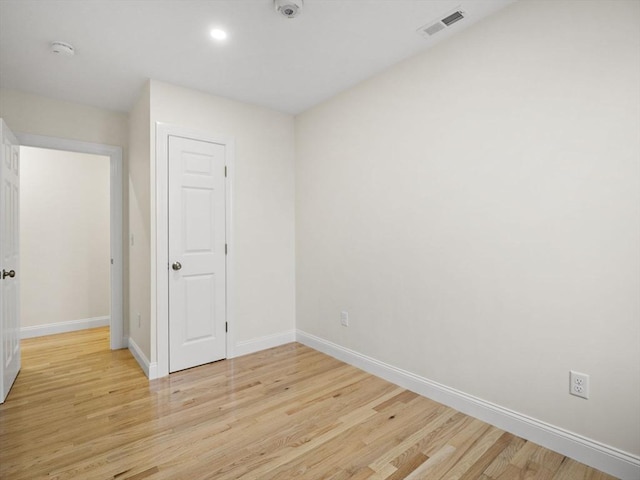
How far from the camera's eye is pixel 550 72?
6.14 ft

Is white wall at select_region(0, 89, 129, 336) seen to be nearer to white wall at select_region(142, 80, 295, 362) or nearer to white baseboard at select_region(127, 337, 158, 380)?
white baseboard at select_region(127, 337, 158, 380)

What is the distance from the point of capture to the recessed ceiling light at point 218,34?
2.22 metres

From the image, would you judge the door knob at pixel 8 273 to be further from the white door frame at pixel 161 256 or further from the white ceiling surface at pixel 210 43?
Answer: the white ceiling surface at pixel 210 43

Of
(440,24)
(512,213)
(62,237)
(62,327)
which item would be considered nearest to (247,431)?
(512,213)

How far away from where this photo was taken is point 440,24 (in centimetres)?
217

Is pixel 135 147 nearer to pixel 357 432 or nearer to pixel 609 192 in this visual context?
pixel 357 432

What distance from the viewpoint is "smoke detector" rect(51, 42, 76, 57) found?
232cm

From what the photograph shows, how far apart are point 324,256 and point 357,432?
1708mm

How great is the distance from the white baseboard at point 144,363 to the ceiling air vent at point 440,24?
10.7ft

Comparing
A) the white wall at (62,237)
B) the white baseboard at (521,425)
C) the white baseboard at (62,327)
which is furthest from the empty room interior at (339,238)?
the white wall at (62,237)

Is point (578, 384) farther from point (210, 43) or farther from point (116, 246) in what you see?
point (116, 246)

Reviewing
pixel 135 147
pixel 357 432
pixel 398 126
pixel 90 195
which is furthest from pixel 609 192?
pixel 90 195

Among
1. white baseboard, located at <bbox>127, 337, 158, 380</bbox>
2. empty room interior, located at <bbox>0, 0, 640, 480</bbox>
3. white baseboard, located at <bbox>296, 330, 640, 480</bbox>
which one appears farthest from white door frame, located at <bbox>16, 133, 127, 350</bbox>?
white baseboard, located at <bbox>296, 330, 640, 480</bbox>

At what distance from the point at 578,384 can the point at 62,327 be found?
5.29m
